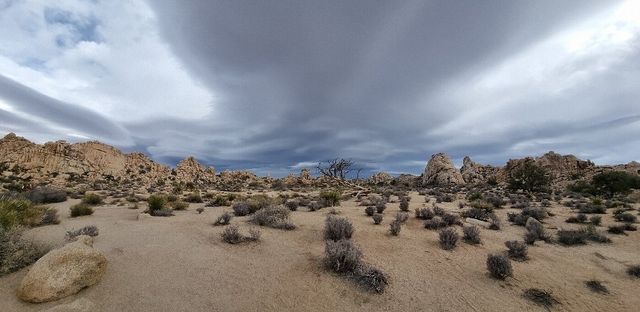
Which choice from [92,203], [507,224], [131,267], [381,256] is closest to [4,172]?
[92,203]

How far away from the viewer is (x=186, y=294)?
5.77m

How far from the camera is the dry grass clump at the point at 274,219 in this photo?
403 inches

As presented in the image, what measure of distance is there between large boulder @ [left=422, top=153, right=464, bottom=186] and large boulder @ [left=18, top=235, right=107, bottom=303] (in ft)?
144

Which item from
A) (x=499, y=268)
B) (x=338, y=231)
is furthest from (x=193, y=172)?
(x=499, y=268)

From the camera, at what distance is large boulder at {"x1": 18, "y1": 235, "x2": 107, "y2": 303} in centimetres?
526

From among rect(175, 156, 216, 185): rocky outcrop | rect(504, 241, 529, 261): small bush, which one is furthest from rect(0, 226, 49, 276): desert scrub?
rect(175, 156, 216, 185): rocky outcrop

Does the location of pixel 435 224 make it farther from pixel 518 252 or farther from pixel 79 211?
pixel 79 211

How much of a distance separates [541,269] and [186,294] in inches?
326

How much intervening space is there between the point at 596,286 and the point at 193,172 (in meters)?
59.3

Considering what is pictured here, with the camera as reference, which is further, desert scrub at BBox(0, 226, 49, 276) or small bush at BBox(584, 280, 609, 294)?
small bush at BBox(584, 280, 609, 294)

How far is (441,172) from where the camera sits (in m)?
46.1

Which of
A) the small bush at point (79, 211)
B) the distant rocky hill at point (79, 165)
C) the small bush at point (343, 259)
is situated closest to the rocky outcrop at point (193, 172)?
the distant rocky hill at point (79, 165)

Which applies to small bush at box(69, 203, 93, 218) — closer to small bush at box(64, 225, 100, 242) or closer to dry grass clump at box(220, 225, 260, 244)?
small bush at box(64, 225, 100, 242)

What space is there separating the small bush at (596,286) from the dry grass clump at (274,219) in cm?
777
